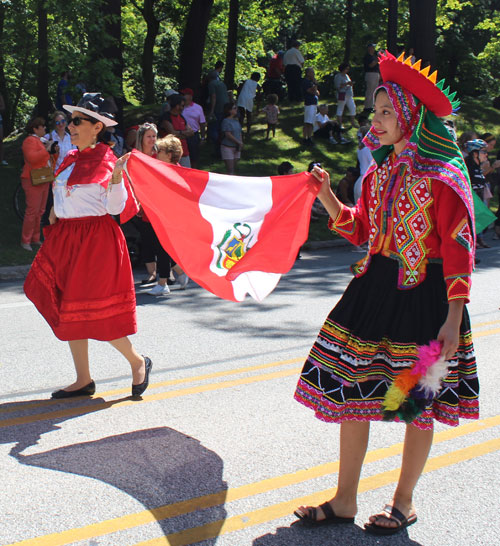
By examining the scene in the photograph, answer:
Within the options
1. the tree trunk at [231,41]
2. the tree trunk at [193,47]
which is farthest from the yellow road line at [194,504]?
the tree trunk at [231,41]

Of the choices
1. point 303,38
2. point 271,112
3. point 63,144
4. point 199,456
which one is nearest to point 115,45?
point 63,144

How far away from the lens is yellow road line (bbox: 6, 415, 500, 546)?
3338 millimetres

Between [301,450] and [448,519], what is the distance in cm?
102

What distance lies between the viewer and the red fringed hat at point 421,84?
330 centimetres

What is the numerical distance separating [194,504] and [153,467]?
19.9 inches

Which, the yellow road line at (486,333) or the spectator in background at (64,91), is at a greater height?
the spectator in background at (64,91)

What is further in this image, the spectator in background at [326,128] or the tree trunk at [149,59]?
the tree trunk at [149,59]

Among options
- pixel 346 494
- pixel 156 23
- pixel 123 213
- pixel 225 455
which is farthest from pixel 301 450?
pixel 156 23

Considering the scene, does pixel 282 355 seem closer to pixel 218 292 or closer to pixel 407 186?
pixel 218 292

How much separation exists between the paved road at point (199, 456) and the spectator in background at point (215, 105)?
11618mm

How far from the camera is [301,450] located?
4.38 meters

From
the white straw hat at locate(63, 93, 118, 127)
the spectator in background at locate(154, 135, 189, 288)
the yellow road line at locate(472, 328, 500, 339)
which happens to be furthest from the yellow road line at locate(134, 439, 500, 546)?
the spectator in background at locate(154, 135, 189, 288)

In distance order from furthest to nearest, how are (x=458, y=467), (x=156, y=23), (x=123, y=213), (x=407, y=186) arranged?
(x=156, y=23) → (x=123, y=213) → (x=458, y=467) → (x=407, y=186)

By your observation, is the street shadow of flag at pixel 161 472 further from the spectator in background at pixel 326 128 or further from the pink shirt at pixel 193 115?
the spectator in background at pixel 326 128
